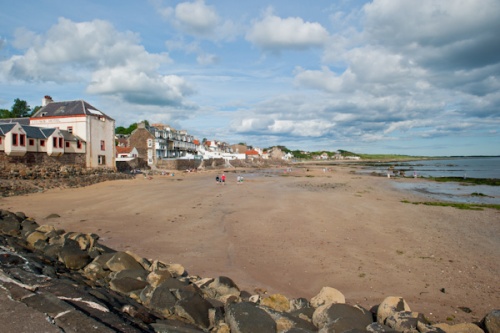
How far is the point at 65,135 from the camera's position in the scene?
3556cm

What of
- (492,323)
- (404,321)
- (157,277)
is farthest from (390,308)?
(157,277)

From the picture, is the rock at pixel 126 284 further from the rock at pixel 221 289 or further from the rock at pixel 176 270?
the rock at pixel 221 289

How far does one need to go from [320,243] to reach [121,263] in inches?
280

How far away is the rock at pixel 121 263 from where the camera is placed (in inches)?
343

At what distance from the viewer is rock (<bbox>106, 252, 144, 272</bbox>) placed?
870 centimetres

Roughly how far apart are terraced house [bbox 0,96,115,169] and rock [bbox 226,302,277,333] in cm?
3094

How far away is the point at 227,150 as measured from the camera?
429ft

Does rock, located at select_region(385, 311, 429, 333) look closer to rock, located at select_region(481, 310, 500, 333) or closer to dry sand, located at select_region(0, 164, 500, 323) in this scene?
rock, located at select_region(481, 310, 500, 333)

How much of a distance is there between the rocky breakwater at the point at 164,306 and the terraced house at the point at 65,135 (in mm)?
26100

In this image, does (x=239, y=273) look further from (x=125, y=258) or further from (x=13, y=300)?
(x=13, y=300)

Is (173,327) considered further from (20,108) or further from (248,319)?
(20,108)

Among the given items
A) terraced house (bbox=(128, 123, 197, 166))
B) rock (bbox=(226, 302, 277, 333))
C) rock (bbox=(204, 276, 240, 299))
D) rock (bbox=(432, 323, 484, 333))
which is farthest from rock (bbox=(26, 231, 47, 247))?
terraced house (bbox=(128, 123, 197, 166))

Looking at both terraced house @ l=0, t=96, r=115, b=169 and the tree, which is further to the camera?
the tree

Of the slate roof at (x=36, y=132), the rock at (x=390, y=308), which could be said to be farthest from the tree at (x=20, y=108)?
the rock at (x=390, y=308)
